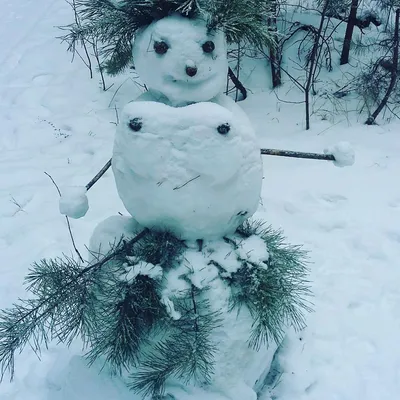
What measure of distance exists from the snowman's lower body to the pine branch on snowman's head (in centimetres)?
49

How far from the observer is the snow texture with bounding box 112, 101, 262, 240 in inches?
52.0

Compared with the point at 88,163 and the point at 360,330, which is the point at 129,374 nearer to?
the point at 360,330

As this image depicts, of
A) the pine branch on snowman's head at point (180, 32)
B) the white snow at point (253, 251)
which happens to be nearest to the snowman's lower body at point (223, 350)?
the white snow at point (253, 251)

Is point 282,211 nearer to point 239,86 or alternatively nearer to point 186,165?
point 239,86

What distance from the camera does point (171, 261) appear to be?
149 centimetres

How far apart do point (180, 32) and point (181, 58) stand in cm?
7

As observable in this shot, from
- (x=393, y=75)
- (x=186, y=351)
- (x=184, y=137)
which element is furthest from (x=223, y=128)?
(x=393, y=75)

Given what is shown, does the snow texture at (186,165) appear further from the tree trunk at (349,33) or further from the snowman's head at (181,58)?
the tree trunk at (349,33)

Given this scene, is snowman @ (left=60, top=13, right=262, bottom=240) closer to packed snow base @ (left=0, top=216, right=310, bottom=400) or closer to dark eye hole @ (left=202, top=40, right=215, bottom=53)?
dark eye hole @ (left=202, top=40, right=215, bottom=53)

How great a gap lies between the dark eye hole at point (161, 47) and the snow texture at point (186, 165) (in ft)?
0.45

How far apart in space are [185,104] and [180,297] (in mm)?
550

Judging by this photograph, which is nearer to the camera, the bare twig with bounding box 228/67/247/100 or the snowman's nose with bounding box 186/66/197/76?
the snowman's nose with bounding box 186/66/197/76

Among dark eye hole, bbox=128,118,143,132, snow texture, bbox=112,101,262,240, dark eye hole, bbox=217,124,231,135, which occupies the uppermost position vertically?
dark eye hole, bbox=128,118,143,132

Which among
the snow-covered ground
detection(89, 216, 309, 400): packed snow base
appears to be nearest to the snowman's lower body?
detection(89, 216, 309, 400): packed snow base
